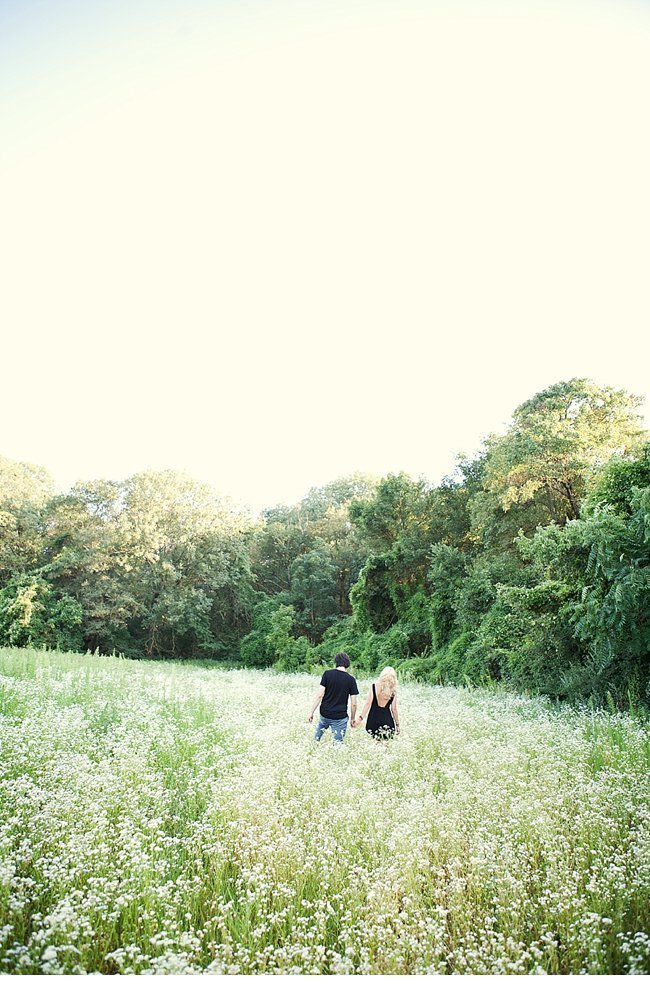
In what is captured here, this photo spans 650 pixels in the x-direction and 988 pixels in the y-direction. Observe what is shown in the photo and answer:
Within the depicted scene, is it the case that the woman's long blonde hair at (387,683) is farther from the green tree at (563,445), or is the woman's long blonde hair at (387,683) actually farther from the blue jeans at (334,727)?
the green tree at (563,445)

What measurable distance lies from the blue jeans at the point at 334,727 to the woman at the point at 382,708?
0.19 meters

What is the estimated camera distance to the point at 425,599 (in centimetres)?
2320

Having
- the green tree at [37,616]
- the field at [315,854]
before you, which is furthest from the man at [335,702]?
the green tree at [37,616]

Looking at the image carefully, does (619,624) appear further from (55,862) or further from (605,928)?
(55,862)

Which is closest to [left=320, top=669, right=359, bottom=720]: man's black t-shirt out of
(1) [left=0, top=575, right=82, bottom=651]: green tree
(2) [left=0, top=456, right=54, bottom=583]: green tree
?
(1) [left=0, top=575, right=82, bottom=651]: green tree

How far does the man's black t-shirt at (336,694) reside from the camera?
719cm

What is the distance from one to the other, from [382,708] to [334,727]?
714mm

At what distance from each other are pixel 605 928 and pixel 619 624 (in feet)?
18.5

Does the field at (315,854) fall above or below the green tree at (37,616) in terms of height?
above

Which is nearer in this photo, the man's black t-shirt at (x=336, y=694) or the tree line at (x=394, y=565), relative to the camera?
the man's black t-shirt at (x=336, y=694)

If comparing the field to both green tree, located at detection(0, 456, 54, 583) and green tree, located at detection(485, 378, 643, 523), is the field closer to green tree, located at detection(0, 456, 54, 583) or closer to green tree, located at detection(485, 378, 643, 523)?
green tree, located at detection(485, 378, 643, 523)

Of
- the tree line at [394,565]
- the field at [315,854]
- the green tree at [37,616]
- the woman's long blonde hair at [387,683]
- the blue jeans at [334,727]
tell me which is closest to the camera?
the field at [315,854]

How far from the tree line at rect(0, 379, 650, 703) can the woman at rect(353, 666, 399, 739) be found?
3.65m

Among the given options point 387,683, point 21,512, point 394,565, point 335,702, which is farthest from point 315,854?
point 21,512
